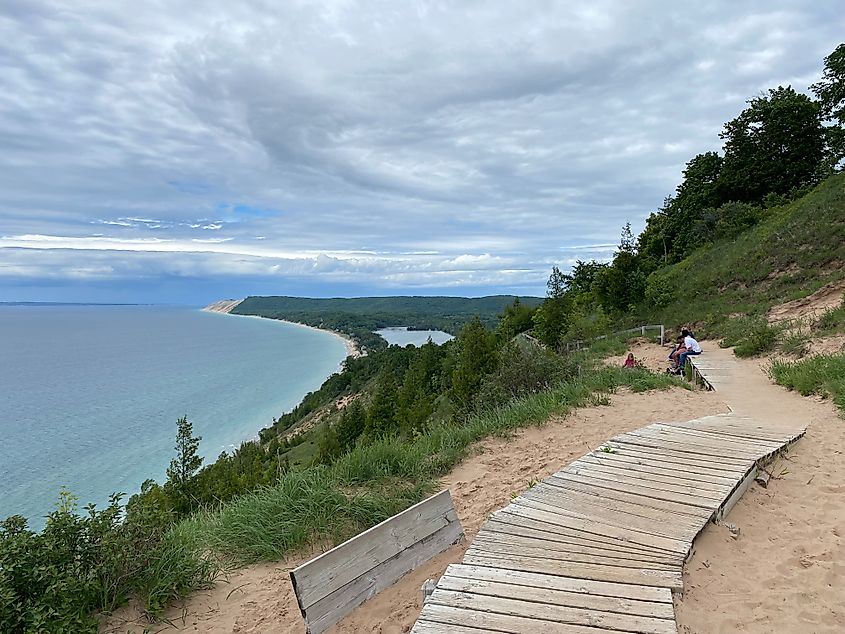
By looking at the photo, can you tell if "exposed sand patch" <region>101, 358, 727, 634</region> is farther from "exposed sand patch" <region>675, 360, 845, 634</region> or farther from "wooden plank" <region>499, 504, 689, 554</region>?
"exposed sand patch" <region>675, 360, 845, 634</region>

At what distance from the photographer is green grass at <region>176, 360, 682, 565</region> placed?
15.6 ft

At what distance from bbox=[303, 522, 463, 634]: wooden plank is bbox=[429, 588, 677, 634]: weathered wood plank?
85 centimetres

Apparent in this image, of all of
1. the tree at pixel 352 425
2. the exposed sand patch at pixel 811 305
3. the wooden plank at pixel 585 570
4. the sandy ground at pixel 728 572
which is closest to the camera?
the wooden plank at pixel 585 570

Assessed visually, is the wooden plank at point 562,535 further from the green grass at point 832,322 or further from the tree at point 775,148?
the tree at point 775,148

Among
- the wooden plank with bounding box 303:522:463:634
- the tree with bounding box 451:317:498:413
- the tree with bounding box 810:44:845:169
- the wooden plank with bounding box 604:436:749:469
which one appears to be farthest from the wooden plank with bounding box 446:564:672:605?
the tree with bounding box 810:44:845:169

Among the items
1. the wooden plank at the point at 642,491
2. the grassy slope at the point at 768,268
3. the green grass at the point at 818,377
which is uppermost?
the grassy slope at the point at 768,268

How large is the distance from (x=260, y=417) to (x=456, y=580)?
6059 cm

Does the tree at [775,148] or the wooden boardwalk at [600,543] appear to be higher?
the tree at [775,148]

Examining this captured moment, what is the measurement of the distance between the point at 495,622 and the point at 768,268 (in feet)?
71.8

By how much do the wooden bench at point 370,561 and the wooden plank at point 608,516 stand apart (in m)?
0.72

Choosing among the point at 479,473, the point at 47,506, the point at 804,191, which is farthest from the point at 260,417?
the point at 479,473

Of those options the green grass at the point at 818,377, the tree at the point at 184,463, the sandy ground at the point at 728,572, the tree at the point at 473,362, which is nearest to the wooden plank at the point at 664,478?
the sandy ground at the point at 728,572

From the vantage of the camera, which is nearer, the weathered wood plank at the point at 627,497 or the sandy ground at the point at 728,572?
the sandy ground at the point at 728,572

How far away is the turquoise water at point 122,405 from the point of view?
34.7 metres
